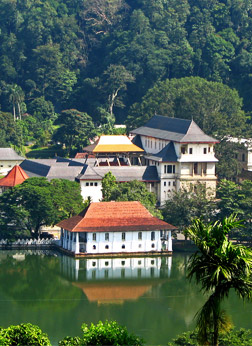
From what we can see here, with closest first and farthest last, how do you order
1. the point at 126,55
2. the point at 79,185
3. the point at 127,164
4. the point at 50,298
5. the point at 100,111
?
the point at 50,298
the point at 79,185
the point at 127,164
the point at 100,111
the point at 126,55

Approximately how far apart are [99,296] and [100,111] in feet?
135

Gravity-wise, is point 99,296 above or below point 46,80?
below

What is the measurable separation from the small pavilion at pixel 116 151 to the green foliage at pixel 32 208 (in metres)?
10.3

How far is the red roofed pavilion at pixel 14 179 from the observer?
54.6 metres

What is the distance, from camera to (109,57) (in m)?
90.2

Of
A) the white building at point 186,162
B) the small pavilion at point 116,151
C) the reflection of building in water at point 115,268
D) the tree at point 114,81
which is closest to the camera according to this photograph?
the reflection of building in water at point 115,268

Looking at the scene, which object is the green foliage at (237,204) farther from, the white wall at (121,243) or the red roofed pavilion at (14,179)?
the red roofed pavilion at (14,179)

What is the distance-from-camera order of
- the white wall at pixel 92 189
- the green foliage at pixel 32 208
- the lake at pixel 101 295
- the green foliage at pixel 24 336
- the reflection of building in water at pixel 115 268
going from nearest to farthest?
1. the green foliage at pixel 24 336
2. the lake at pixel 101 295
3. the reflection of building in water at pixel 115 268
4. the green foliage at pixel 32 208
5. the white wall at pixel 92 189

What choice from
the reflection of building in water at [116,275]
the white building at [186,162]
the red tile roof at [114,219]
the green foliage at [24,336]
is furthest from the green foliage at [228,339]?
the white building at [186,162]

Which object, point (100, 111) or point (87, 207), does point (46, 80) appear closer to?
point (100, 111)

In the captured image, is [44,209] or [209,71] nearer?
[44,209]

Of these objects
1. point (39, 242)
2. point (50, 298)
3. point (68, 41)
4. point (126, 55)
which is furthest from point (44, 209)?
point (68, 41)

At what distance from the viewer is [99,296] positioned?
132ft

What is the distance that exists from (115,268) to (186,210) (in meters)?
6.14
